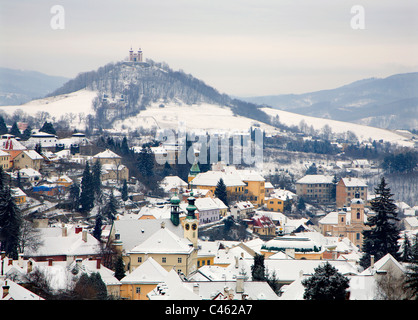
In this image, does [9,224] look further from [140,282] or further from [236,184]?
[236,184]

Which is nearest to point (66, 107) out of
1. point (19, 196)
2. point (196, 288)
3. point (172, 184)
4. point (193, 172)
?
point (193, 172)

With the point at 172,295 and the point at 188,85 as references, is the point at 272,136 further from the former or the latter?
the point at 172,295

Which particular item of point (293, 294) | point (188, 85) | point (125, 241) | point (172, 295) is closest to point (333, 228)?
point (125, 241)

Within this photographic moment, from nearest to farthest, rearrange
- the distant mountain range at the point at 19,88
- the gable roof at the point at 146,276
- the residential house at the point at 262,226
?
the gable roof at the point at 146,276, the residential house at the point at 262,226, the distant mountain range at the point at 19,88

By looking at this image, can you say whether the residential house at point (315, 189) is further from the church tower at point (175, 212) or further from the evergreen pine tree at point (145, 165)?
the church tower at point (175, 212)

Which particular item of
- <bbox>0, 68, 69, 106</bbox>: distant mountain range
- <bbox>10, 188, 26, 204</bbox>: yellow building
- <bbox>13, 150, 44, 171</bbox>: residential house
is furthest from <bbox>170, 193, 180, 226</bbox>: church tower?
<bbox>0, 68, 69, 106</bbox>: distant mountain range

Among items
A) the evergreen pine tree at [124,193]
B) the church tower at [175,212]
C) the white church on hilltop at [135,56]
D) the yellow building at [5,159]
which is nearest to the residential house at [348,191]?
the evergreen pine tree at [124,193]

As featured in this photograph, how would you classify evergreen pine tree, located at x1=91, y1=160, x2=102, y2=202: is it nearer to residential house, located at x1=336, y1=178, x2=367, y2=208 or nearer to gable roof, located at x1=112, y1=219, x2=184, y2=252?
gable roof, located at x1=112, y1=219, x2=184, y2=252
